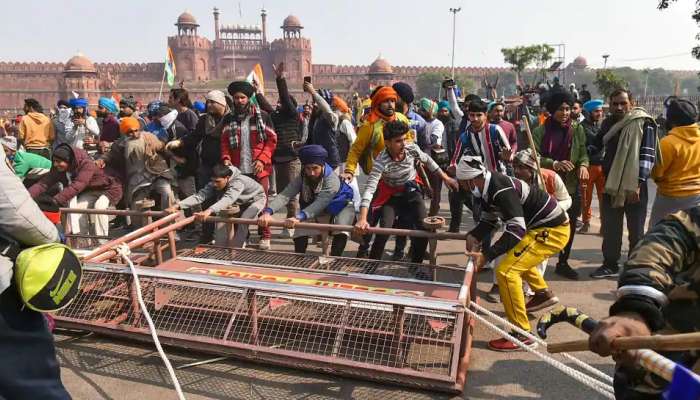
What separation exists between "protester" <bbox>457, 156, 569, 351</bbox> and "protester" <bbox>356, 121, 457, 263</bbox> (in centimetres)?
112

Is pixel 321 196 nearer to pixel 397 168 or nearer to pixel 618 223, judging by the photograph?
pixel 397 168

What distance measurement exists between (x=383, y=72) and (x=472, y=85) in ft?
54.6

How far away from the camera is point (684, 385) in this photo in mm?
1324

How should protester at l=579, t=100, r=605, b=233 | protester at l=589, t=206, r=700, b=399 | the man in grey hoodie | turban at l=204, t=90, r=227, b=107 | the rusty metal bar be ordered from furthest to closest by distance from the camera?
protester at l=579, t=100, r=605, b=233 < turban at l=204, t=90, r=227, b=107 < the man in grey hoodie < the rusty metal bar < protester at l=589, t=206, r=700, b=399

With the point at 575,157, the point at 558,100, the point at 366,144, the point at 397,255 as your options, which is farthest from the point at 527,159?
the point at 397,255

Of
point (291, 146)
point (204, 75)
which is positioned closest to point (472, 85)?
point (204, 75)

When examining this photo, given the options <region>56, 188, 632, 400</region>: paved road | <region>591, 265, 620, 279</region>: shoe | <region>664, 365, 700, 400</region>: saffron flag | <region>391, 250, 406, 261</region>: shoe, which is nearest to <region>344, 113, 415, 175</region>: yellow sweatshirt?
<region>391, 250, 406, 261</region>: shoe

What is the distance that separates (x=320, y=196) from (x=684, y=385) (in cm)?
426

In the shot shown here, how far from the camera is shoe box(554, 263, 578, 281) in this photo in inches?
220

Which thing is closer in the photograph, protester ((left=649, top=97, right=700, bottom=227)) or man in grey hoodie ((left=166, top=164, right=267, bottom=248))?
protester ((left=649, top=97, right=700, bottom=227))

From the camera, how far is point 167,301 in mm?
4184

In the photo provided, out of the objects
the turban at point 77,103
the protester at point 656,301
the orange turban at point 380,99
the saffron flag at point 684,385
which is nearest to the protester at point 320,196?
the orange turban at point 380,99

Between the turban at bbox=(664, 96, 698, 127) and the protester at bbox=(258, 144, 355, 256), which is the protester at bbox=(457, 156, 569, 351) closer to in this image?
the turban at bbox=(664, 96, 698, 127)

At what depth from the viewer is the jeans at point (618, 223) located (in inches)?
215
